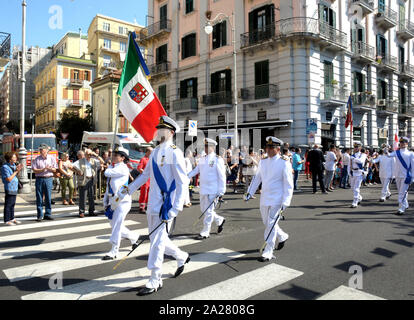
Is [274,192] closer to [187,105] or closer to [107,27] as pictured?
[187,105]

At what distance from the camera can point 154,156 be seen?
168 inches

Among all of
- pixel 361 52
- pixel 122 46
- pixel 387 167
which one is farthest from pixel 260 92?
pixel 122 46

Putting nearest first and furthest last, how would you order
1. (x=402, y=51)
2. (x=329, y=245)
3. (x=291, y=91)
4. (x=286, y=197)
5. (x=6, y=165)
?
(x=286, y=197) → (x=329, y=245) → (x=6, y=165) → (x=291, y=91) → (x=402, y=51)

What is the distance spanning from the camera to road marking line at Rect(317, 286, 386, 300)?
369 cm

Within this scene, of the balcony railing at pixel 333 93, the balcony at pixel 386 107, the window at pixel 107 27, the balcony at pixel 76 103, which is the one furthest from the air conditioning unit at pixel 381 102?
the window at pixel 107 27

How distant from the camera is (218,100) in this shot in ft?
79.9

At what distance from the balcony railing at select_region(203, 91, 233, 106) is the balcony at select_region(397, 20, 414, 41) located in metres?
18.0

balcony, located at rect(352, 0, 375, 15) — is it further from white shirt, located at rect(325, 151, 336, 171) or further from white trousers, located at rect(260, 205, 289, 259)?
white trousers, located at rect(260, 205, 289, 259)

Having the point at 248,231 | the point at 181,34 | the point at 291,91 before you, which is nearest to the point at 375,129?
the point at 291,91

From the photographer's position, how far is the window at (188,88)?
26.8 meters

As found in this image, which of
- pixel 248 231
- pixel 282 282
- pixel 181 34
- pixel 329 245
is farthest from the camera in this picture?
pixel 181 34

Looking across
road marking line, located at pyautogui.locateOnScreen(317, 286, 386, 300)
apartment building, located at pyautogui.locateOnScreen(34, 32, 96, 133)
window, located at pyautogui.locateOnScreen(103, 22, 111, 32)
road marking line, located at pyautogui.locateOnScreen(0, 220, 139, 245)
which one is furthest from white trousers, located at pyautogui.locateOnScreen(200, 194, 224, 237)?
window, located at pyautogui.locateOnScreen(103, 22, 111, 32)

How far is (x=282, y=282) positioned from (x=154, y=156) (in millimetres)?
2349
